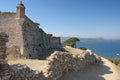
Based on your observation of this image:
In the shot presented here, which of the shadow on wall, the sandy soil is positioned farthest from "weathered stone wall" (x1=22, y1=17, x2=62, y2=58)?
the sandy soil

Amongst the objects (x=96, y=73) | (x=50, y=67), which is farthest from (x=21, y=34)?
(x=50, y=67)

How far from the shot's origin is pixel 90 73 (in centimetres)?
2320

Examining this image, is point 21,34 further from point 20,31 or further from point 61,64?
point 61,64

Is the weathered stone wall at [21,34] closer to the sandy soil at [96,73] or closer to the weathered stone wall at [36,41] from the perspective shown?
the weathered stone wall at [36,41]

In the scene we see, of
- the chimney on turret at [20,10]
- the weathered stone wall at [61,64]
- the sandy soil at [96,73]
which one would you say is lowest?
the sandy soil at [96,73]

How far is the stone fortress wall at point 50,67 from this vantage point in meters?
10.9

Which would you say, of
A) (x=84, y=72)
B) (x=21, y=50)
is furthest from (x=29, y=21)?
(x=84, y=72)

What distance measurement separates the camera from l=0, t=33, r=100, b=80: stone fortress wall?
10.9 meters

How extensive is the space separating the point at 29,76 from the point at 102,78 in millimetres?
11172

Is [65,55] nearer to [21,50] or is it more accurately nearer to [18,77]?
[18,77]

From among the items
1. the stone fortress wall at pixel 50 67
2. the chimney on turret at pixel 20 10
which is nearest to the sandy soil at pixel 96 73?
the stone fortress wall at pixel 50 67

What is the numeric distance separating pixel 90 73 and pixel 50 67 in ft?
26.2

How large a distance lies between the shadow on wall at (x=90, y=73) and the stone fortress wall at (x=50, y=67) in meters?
0.38

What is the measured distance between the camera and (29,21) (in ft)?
108
